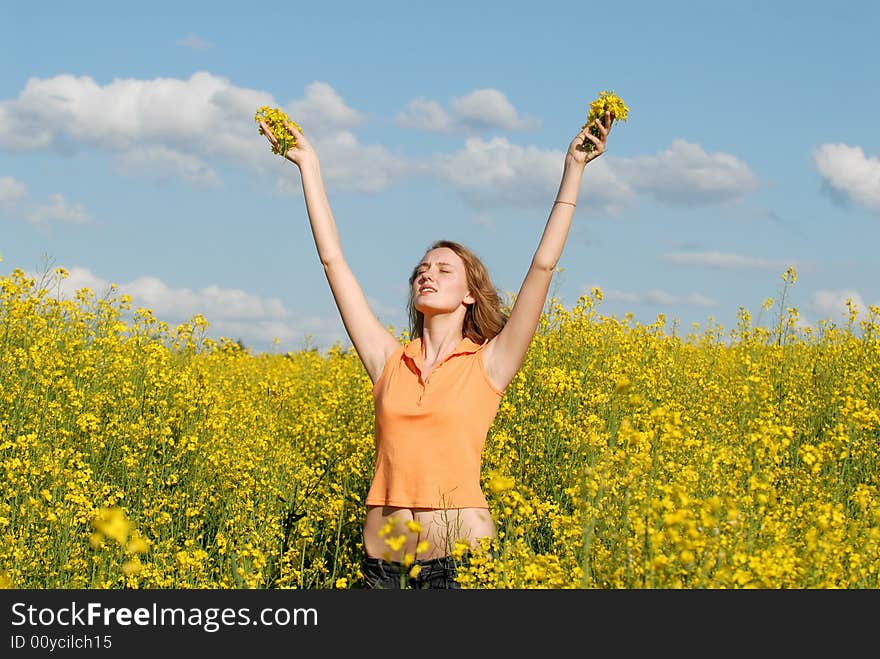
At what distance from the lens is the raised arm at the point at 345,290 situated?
12.7ft

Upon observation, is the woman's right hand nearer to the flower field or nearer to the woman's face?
Answer: the woman's face

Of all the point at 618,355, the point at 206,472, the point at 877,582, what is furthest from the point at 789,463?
the point at 206,472

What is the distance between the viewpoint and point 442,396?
3.50 m

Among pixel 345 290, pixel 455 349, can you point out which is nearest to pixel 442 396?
pixel 455 349

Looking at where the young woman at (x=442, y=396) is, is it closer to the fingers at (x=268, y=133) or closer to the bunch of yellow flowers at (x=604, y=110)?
the bunch of yellow flowers at (x=604, y=110)

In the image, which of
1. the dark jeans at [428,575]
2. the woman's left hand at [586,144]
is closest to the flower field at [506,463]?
the dark jeans at [428,575]

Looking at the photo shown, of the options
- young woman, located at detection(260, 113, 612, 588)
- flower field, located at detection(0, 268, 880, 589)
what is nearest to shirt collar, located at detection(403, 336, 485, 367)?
young woman, located at detection(260, 113, 612, 588)

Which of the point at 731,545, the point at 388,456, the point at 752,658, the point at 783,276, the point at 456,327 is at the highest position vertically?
the point at 783,276

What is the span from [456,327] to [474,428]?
1.62ft

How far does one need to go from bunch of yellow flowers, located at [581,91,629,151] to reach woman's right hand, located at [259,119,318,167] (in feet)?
4.01

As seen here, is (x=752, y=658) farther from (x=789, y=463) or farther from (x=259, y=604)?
(x=789, y=463)

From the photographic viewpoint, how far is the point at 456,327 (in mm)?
3822

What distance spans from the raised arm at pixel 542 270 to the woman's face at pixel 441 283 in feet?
0.94

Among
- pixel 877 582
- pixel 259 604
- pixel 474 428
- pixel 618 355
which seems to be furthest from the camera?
pixel 618 355
